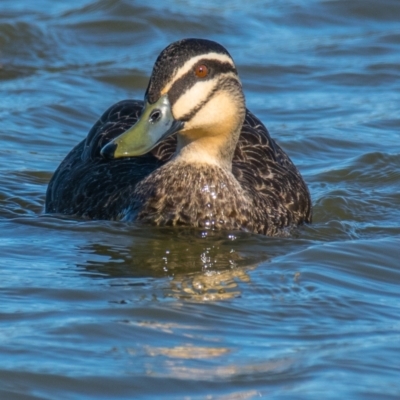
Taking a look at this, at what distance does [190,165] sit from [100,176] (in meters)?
0.82

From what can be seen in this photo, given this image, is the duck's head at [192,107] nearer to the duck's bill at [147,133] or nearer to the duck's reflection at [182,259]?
the duck's bill at [147,133]

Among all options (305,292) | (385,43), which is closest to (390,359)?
(305,292)

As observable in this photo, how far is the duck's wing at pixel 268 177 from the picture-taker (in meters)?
9.91

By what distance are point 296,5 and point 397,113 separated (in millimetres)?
4872

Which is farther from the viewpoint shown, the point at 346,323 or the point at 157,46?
the point at 157,46

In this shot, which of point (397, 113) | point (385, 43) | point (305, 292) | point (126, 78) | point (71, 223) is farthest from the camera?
point (385, 43)

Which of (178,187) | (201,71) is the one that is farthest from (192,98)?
(178,187)

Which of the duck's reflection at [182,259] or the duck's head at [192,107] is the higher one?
the duck's head at [192,107]

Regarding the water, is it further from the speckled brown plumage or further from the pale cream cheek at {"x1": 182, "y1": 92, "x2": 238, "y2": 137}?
the pale cream cheek at {"x1": 182, "y1": 92, "x2": 238, "y2": 137}

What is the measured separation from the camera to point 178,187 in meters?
9.34

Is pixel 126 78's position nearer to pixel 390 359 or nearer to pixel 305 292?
pixel 305 292

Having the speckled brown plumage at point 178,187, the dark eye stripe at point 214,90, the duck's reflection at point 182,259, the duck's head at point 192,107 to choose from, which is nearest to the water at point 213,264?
the duck's reflection at point 182,259

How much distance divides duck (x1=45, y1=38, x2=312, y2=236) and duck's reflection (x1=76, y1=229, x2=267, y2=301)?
5.2 inches

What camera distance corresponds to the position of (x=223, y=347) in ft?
23.1
